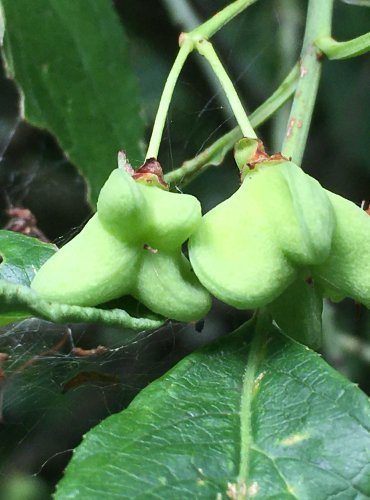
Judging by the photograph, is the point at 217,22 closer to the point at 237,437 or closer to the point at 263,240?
the point at 263,240

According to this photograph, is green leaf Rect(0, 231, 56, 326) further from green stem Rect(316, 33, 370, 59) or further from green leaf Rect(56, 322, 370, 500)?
green stem Rect(316, 33, 370, 59)

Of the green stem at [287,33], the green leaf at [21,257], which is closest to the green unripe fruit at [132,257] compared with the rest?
the green leaf at [21,257]

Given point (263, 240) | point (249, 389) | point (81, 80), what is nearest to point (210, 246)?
point (263, 240)

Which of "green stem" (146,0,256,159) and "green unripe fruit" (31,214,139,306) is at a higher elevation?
"green stem" (146,0,256,159)

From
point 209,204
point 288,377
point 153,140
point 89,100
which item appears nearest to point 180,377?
point 288,377

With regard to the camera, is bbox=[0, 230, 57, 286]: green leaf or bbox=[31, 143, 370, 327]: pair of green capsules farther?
bbox=[0, 230, 57, 286]: green leaf

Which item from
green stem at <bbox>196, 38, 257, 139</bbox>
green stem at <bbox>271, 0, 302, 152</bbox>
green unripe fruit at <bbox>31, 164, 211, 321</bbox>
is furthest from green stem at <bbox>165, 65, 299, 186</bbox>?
green stem at <bbox>271, 0, 302, 152</bbox>

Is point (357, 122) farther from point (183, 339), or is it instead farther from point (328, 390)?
point (328, 390)
